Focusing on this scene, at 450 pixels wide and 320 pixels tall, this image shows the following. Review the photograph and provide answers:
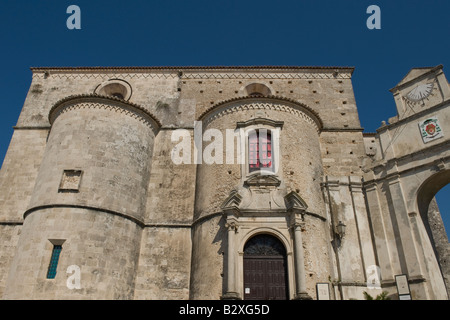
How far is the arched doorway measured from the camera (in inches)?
475

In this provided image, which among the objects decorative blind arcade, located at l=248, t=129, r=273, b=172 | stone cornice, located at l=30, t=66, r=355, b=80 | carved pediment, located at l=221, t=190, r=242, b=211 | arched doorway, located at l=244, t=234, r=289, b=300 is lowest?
arched doorway, located at l=244, t=234, r=289, b=300

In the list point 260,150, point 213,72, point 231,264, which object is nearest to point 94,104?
point 213,72

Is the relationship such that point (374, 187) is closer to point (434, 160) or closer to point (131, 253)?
point (434, 160)

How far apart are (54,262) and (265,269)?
718 cm

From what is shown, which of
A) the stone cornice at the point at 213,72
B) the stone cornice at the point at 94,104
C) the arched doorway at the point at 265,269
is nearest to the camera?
the arched doorway at the point at 265,269

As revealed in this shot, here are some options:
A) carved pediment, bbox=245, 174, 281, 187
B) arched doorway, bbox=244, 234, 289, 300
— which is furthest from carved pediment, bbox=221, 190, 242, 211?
arched doorway, bbox=244, 234, 289, 300

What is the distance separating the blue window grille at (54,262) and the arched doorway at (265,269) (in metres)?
6.42

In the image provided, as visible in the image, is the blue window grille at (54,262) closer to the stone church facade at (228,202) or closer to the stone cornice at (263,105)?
the stone church facade at (228,202)

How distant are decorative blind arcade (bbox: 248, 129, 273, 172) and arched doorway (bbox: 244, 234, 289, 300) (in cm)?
273

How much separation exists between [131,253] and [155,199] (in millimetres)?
2637

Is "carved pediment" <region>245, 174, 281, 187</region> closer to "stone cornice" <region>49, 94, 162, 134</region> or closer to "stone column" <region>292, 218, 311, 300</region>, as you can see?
"stone column" <region>292, 218, 311, 300</region>

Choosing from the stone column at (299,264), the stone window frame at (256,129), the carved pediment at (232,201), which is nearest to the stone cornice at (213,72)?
the stone window frame at (256,129)

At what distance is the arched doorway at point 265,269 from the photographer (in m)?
12.1
